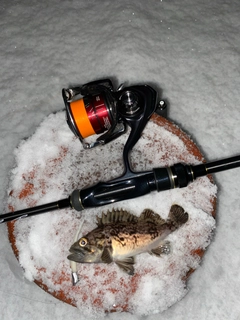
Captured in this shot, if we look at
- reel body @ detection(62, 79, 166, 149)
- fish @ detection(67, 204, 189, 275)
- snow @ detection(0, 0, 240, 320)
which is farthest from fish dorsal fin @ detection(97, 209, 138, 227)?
snow @ detection(0, 0, 240, 320)

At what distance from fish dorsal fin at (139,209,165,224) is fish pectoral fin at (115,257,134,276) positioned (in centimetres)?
10

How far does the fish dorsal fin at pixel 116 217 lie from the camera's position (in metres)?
1.07

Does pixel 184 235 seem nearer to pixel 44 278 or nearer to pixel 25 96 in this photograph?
pixel 44 278

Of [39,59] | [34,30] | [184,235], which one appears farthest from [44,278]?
[34,30]

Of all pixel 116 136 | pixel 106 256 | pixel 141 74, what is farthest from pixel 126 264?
pixel 141 74

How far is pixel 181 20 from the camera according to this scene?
1.54 meters

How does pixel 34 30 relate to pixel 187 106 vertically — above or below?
above

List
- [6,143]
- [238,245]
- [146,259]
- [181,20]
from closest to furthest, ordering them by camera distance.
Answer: [146,259]
[238,245]
[6,143]
[181,20]

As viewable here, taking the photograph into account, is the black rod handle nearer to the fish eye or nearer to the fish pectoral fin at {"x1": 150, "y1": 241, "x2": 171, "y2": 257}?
the fish eye

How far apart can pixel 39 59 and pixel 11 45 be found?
0.41 feet

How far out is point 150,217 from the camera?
1089 millimetres

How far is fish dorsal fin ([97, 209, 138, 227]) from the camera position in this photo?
42.0 inches

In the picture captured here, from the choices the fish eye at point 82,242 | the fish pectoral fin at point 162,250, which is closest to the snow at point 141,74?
the fish pectoral fin at point 162,250

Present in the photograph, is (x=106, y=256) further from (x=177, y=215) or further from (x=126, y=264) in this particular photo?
(x=177, y=215)
